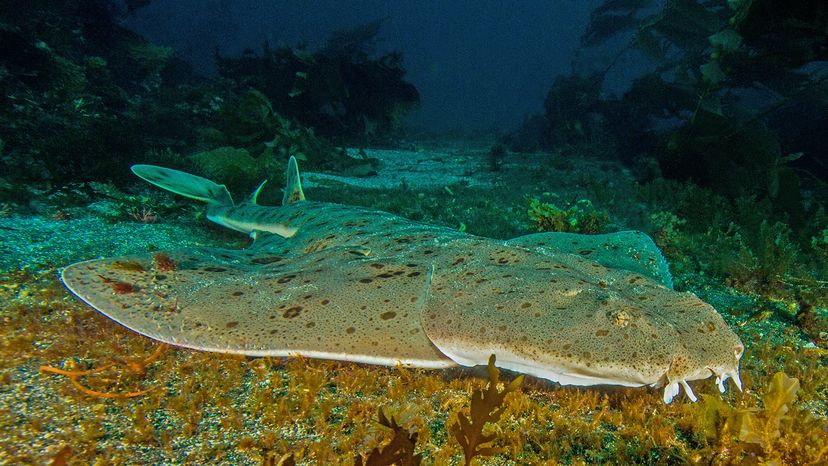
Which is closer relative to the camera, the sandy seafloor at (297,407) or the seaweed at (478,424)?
the seaweed at (478,424)

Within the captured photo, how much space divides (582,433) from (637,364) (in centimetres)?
59

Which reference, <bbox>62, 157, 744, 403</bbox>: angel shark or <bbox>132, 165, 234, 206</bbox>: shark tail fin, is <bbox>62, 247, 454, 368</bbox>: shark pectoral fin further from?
<bbox>132, 165, 234, 206</bbox>: shark tail fin

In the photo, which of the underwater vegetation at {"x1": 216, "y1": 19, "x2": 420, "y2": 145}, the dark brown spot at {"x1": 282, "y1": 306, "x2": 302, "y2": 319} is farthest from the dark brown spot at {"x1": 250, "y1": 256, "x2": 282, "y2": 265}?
the underwater vegetation at {"x1": 216, "y1": 19, "x2": 420, "y2": 145}

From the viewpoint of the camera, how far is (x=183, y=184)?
643 centimetres

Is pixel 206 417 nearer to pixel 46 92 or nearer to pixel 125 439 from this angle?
pixel 125 439

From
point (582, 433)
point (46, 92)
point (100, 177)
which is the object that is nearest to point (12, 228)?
point (100, 177)

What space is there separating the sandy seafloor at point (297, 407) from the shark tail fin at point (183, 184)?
89.9 inches

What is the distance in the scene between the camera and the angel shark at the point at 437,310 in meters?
2.31

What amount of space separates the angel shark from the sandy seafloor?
33 cm

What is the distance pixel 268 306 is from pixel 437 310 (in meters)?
1.16

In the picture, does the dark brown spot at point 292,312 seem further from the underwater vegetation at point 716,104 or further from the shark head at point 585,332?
the underwater vegetation at point 716,104

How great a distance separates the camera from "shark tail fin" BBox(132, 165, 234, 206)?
606 cm

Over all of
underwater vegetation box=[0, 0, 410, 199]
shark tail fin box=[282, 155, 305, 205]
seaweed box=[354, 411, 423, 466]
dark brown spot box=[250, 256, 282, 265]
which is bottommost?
seaweed box=[354, 411, 423, 466]

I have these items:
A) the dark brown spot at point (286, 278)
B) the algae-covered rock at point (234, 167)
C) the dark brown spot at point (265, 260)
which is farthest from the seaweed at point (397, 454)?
the algae-covered rock at point (234, 167)
